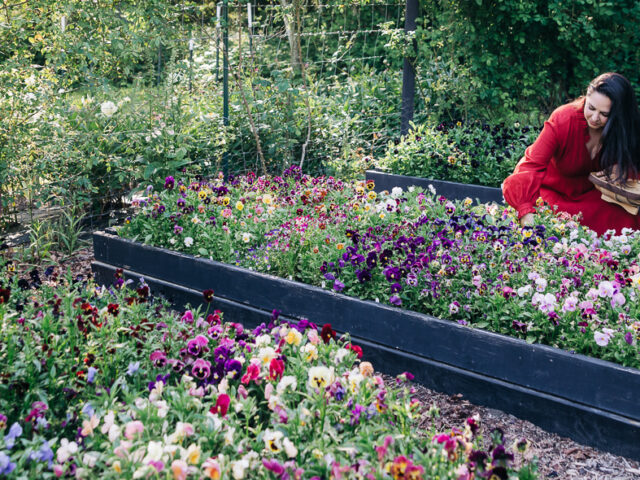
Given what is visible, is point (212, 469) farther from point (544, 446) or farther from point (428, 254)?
point (428, 254)

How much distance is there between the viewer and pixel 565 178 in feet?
13.7

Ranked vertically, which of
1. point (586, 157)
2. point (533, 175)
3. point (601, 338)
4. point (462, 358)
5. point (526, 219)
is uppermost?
point (586, 157)

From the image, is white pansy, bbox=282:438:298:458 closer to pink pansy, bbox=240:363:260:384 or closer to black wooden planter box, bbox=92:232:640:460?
pink pansy, bbox=240:363:260:384

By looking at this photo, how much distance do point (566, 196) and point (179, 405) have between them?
3.21 m

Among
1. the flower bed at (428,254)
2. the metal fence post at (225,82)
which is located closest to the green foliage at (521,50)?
the metal fence post at (225,82)

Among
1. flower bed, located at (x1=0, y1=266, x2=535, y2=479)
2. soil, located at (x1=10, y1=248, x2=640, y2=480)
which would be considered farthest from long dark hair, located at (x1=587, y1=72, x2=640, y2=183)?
flower bed, located at (x1=0, y1=266, x2=535, y2=479)

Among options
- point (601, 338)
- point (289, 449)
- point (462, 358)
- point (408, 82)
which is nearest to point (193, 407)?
point (289, 449)

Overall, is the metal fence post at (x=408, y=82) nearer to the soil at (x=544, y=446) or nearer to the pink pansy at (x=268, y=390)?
the soil at (x=544, y=446)

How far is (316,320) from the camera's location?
10.9ft

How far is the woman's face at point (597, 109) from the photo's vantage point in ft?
12.5

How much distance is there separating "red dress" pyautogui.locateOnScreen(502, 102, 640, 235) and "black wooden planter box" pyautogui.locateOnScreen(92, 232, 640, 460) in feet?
4.57

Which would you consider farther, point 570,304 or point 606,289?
point 606,289

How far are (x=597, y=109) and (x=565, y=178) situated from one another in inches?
21.0

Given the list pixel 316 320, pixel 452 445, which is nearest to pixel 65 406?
pixel 452 445
